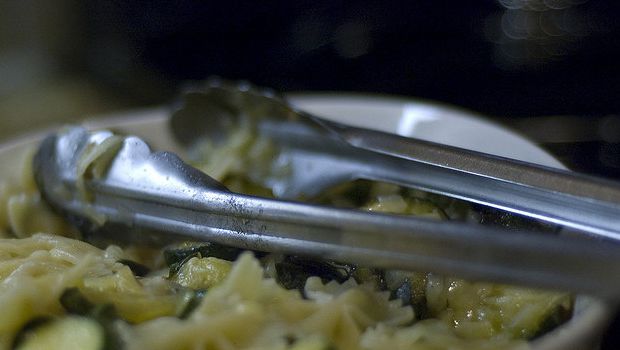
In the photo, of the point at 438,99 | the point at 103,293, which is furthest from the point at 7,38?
the point at 103,293

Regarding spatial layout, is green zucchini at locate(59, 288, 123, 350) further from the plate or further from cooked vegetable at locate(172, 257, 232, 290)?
the plate

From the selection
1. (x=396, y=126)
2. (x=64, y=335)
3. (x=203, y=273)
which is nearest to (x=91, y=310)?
(x=64, y=335)

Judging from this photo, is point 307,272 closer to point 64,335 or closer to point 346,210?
point 346,210

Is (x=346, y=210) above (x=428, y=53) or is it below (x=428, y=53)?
above

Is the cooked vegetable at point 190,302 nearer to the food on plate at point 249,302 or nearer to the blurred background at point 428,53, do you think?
the food on plate at point 249,302

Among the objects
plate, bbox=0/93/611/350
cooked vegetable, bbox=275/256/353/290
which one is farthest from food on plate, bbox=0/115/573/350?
plate, bbox=0/93/611/350

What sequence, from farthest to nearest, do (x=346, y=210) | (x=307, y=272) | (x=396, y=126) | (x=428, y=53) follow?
1. (x=428, y=53)
2. (x=396, y=126)
3. (x=307, y=272)
4. (x=346, y=210)
